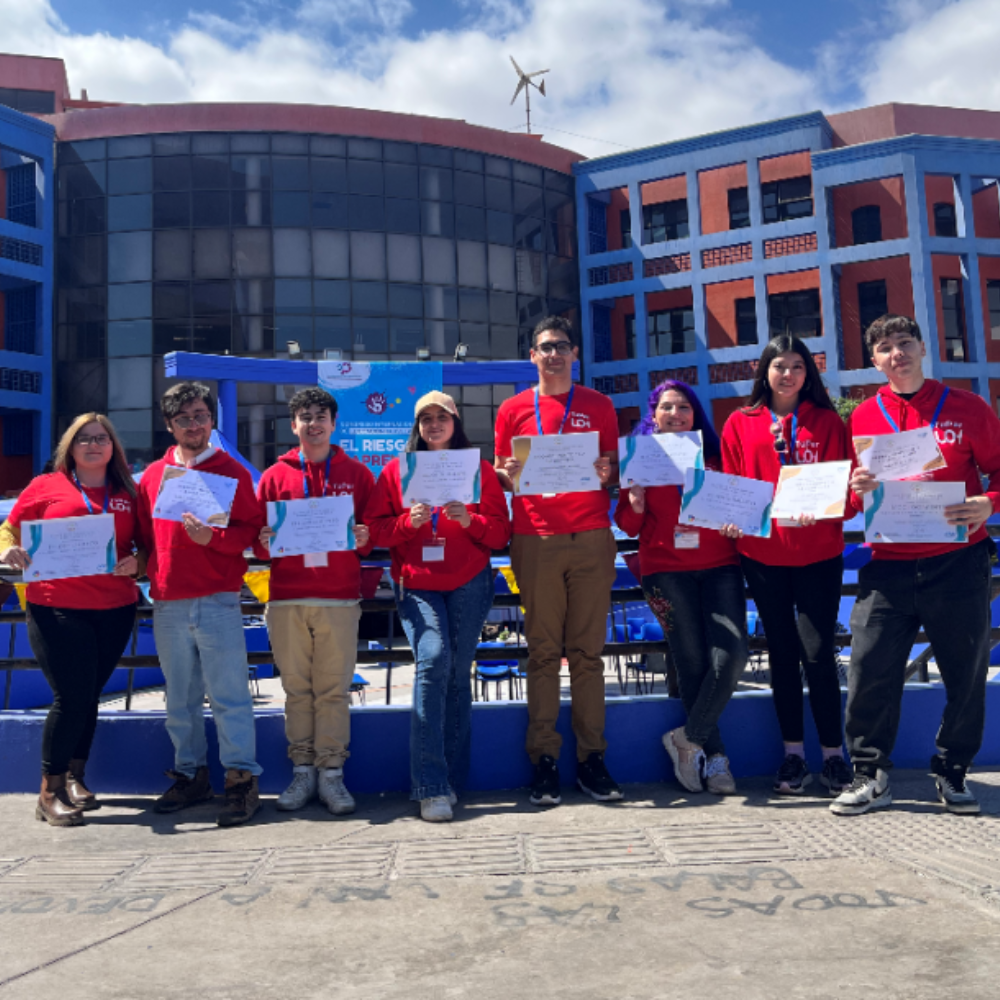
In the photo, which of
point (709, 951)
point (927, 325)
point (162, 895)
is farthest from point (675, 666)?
point (927, 325)

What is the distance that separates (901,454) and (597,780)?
2.19 m

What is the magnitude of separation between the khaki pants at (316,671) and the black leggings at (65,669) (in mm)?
951

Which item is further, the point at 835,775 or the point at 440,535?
the point at 440,535

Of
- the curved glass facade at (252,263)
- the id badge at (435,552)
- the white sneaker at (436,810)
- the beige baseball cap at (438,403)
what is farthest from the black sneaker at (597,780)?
the curved glass facade at (252,263)

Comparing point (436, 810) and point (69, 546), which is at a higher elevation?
point (69, 546)

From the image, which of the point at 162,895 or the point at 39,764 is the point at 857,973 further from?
the point at 39,764

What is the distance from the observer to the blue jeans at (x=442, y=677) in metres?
4.64

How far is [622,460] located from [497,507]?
0.70 meters

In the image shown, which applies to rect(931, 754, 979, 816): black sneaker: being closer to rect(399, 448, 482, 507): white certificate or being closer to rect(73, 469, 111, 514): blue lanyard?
rect(399, 448, 482, 507): white certificate

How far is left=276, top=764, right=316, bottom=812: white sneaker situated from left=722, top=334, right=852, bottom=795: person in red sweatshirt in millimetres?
2423

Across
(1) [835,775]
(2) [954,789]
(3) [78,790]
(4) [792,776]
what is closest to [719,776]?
(4) [792,776]

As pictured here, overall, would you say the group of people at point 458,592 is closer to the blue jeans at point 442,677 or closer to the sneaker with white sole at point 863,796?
the blue jeans at point 442,677

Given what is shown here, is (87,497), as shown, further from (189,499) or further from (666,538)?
(666,538)

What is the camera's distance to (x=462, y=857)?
3.89 metres
